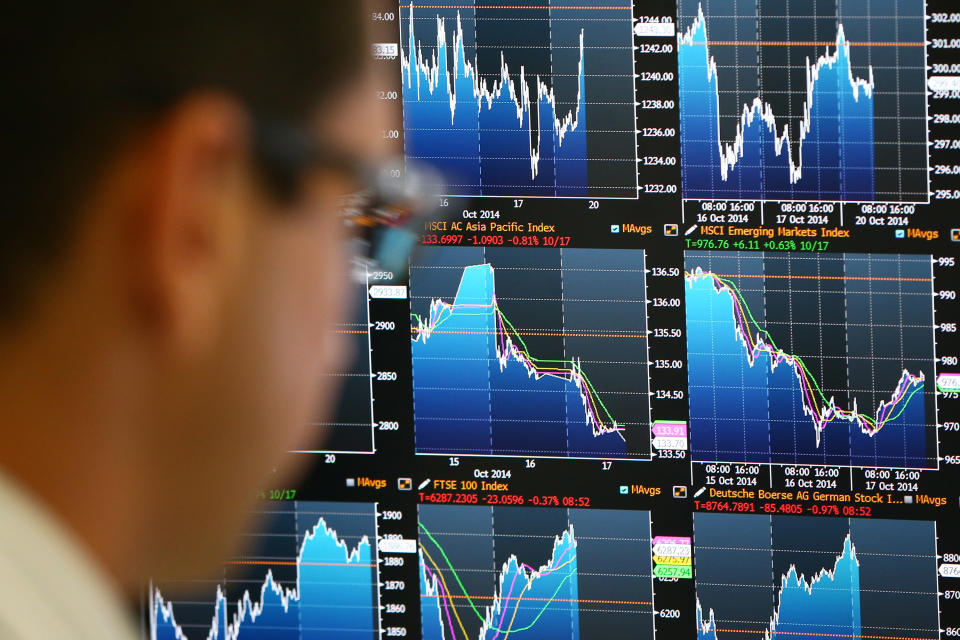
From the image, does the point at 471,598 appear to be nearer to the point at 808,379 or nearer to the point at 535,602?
the point at 535,602

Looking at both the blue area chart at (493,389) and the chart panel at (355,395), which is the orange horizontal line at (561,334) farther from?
the chart panel at (355,395)

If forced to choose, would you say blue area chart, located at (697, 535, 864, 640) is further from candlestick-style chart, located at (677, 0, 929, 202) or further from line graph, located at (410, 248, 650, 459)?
candlestick-style chart, located at (677, 0, 929, 202)

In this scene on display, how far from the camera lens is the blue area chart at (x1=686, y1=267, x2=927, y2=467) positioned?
6.05 feet

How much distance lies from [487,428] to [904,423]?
2.10 ft

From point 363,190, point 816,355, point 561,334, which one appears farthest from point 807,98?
point 363,190

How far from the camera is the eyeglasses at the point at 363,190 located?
46cm

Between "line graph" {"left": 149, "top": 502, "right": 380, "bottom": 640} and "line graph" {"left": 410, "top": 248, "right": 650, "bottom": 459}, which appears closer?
"line graph" {"left": 410, "top": 248, "right": 650, "bottom": 459}

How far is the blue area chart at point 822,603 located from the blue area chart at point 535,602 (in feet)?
1.05

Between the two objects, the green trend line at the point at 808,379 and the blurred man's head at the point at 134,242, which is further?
the green trend line at the point at 808,379

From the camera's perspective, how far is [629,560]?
76.9 inches

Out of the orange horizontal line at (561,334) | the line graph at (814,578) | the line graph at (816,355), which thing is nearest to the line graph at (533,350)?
the orange horizontal line at (561,334)

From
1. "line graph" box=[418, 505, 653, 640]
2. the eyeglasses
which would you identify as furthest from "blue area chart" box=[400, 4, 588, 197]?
the eyeglasses

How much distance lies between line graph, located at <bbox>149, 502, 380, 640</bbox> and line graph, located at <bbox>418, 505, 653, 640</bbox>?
14 cm

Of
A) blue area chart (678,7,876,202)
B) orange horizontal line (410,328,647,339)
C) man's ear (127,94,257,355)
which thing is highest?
blue area chart (678,7,876,202)
